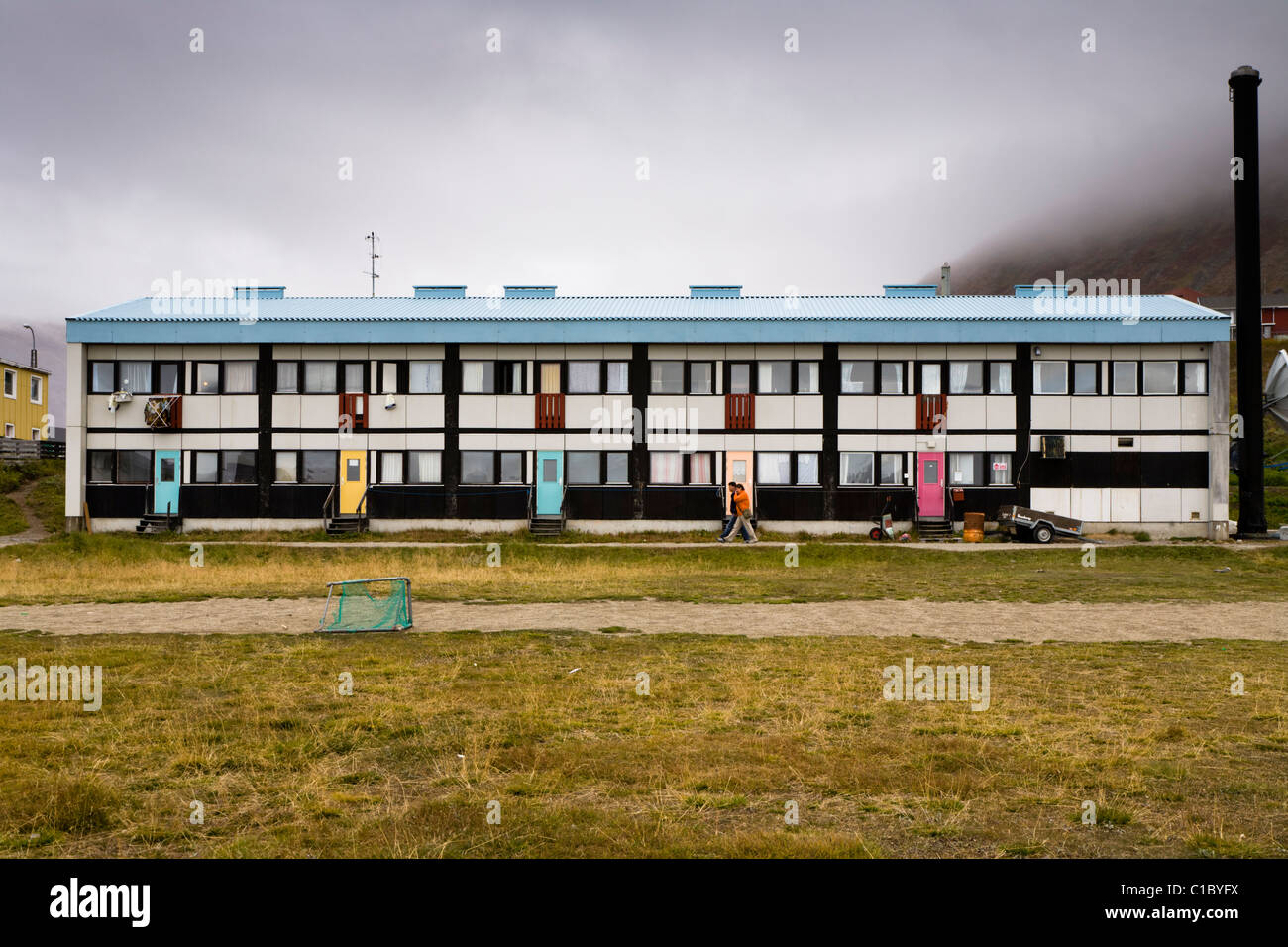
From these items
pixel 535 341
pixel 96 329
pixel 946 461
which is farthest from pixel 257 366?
pixel 946 461

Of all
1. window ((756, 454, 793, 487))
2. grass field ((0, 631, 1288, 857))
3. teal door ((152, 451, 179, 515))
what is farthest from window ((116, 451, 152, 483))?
grass field ((0, 631, 1288, 857))

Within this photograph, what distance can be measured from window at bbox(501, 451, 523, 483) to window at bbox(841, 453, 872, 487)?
13.5m

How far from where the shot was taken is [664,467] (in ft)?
127

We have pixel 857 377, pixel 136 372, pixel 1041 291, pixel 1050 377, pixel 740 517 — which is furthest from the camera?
pixel 1041 291

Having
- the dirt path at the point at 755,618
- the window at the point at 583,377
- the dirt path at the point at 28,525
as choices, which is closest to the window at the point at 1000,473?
the window at the point at 583,377

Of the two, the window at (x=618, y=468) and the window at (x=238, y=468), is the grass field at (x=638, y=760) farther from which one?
the window at (x=238, y=468)

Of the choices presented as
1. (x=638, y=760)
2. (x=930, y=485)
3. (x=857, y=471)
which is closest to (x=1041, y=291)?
(x=930, y=485)

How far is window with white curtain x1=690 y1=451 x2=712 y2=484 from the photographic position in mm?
38625

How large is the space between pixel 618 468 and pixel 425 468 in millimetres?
8227

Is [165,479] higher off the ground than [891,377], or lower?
lower

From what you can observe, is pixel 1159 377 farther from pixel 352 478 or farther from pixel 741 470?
pixel 352 478

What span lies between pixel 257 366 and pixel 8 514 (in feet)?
42.7

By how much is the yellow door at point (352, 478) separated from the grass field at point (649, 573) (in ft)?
19.5
